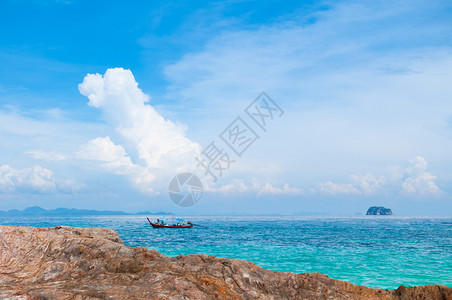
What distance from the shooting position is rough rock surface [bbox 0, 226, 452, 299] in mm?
5711

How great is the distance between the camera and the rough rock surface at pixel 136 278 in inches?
225

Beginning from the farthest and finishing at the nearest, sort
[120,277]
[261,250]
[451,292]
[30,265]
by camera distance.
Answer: [261,250]
[30,265]
[451,292]
[120,277]

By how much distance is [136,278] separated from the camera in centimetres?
620

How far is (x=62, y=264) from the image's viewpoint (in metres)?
7.18

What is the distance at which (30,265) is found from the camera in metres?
7.54

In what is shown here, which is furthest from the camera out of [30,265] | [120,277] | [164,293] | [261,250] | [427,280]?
[261,250]

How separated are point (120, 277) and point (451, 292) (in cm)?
676

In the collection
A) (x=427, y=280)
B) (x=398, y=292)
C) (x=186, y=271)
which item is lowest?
(x=427, y=280)

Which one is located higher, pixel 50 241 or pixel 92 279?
pixel 50 241

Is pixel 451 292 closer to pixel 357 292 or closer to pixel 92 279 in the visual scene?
pixel 357 292

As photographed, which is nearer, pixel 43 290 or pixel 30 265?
pixel 43 290

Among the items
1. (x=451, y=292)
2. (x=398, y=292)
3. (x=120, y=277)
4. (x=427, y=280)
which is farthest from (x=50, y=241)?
(x=427, y=280)

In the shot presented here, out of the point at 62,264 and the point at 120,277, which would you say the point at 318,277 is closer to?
the point at 120,277

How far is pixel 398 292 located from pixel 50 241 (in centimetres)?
829
